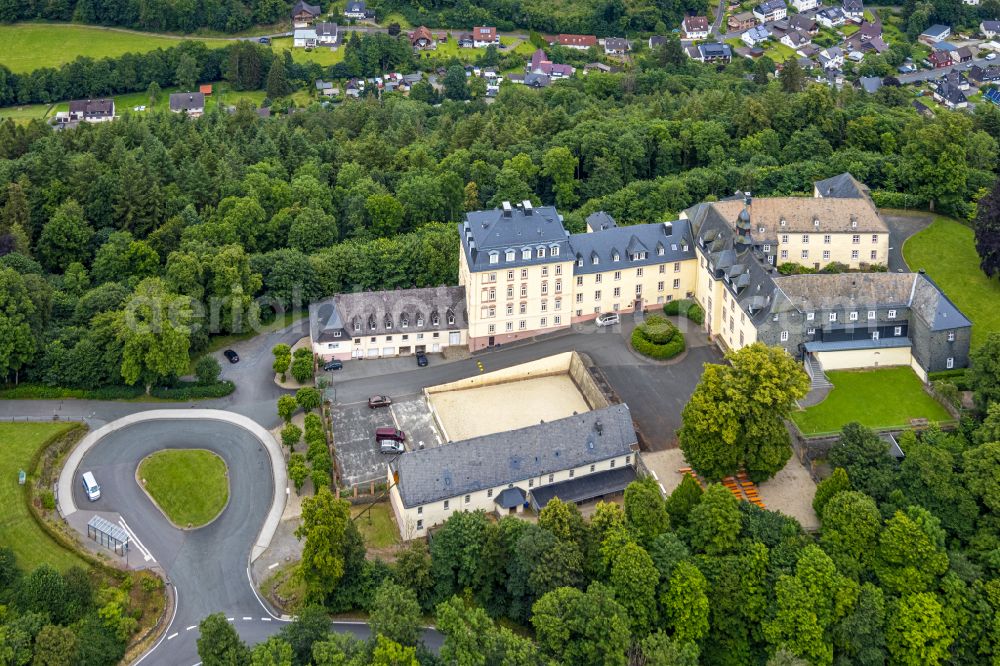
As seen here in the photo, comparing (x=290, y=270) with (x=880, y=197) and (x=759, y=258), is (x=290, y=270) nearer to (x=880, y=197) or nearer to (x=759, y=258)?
(x=759, y=258)

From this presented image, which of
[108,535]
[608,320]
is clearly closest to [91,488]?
[108,535]

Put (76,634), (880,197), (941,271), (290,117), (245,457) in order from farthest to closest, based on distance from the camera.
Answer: (290,117)
(880,197)
(941,271)
(245,457)
(76,634)

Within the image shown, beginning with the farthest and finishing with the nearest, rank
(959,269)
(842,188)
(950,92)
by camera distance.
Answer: (950,92) < (842,188) < (959,269)

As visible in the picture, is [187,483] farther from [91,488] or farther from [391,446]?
[391,446]

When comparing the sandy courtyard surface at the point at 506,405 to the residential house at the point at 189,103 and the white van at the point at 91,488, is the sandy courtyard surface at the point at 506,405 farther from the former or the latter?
the residential house at the point at 189,103

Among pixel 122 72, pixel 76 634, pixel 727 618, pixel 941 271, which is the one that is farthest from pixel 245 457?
pixel 122 72

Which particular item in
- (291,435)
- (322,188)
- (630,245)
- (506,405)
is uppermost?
(630,245)

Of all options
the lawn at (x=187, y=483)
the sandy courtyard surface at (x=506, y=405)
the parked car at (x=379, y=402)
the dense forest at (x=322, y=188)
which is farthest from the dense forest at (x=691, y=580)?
the dense forest at (x=322, y=188)
